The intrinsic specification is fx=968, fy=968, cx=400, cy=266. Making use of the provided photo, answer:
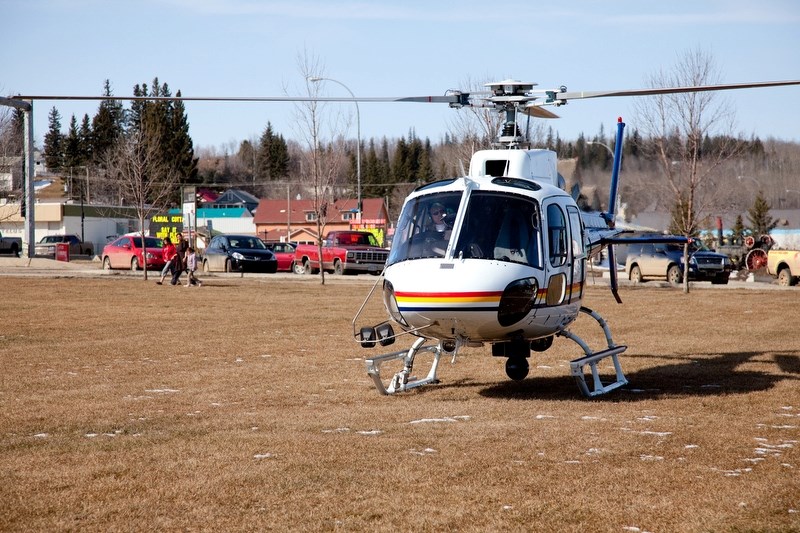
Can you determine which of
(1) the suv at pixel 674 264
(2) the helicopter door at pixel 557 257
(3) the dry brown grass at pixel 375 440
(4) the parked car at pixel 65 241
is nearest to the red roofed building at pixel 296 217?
(4) the parked car at pixel 65 241

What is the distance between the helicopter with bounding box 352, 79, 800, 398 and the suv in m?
24.7

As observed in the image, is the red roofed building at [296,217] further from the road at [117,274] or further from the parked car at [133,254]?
the road at [117,274]

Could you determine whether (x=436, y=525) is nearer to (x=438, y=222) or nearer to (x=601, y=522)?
(x=601, y=522)

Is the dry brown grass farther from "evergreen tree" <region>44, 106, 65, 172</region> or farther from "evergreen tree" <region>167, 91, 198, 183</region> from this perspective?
"evergreen tree" <region>44, 106, 65, 172</region>

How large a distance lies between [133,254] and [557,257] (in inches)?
1303

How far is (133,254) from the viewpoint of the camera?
41219 millimetres

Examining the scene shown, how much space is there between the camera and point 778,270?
111 ft

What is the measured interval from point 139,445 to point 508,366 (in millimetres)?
4464

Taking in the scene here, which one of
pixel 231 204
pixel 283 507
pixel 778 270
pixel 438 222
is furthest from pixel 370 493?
pixel 231 204

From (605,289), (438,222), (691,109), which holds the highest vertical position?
(691,109)

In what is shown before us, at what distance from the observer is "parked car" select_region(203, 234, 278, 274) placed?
4088 cm

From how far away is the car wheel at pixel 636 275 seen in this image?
1441 inches

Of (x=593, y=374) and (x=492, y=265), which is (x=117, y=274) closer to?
(x=593, y=374)

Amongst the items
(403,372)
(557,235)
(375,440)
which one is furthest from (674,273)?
(375,440)
